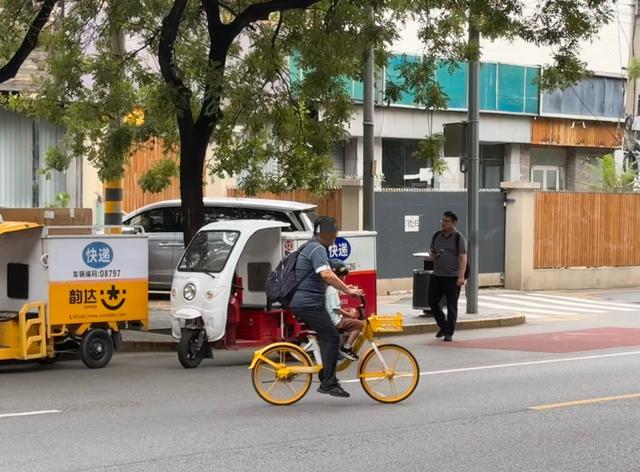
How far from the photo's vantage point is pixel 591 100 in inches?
1287

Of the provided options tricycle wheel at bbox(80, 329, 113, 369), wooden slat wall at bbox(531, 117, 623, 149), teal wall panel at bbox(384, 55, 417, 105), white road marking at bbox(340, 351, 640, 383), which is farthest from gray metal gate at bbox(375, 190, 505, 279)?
tricycle wheel at bbox(80, 329, 113, 369)

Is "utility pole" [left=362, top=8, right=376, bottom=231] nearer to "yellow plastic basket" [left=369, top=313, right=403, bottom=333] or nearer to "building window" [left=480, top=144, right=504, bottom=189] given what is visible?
"yellow plastic basket" [left=369, top=313, right=403, bottom=333]

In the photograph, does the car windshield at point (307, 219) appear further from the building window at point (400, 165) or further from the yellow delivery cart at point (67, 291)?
the building window at point (400, 165)

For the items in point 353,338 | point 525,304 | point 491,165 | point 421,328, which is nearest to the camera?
point 353,338

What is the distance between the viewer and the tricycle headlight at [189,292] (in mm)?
12891

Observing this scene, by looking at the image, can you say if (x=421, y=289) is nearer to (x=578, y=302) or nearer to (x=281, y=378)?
(x=578, y=302)

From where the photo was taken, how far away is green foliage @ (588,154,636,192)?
29.4 m

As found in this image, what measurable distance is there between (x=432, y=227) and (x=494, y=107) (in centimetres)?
810

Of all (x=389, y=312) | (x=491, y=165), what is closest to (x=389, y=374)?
(x=389, y=312)

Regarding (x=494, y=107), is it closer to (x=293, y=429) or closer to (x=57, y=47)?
(x=57, y=47)

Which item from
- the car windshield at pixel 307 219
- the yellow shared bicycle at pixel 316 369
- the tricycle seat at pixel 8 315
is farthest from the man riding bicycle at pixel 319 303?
the car windshield at pixel 307 219

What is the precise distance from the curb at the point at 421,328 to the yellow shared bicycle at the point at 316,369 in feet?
17.3

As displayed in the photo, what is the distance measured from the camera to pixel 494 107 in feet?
99.9

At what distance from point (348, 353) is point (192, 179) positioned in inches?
256
